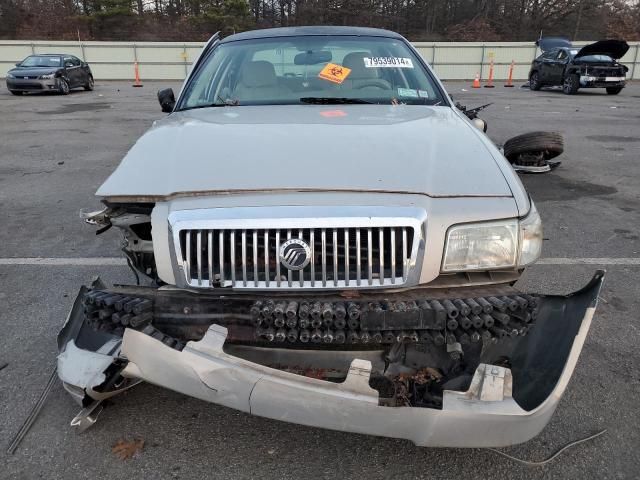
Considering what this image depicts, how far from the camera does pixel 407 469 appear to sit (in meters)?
2.17

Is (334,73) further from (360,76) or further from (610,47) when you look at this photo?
(610,47)

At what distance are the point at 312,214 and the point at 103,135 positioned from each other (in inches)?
382

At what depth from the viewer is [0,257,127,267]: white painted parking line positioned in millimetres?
4199

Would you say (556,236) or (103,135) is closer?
(556,236)

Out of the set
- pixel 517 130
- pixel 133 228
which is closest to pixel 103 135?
pixel 517 130

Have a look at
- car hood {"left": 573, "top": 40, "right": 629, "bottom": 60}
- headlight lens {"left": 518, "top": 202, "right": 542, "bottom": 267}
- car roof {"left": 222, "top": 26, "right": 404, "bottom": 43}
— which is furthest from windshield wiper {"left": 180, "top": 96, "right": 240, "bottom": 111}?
car hood {"left": 573, "top": 40, "right": 629, "bottom": 60}

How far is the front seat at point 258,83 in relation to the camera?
140 inches

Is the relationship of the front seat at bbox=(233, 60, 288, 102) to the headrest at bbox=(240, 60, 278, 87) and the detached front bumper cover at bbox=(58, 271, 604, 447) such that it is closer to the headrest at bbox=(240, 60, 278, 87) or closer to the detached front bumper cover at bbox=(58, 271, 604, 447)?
the headrest at bbox=(240, 60, 278, 87)

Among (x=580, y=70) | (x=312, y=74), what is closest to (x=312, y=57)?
(x=312, y=74)

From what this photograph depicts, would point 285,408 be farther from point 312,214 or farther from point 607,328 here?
point 607,328

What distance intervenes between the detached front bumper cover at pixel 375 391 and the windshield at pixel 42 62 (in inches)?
786

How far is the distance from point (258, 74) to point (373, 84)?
81 cm

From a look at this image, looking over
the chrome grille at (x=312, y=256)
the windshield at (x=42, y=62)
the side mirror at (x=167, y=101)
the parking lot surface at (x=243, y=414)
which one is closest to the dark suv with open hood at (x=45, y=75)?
the windshield at (x=42, y=62)

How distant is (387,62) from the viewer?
3.81 m
